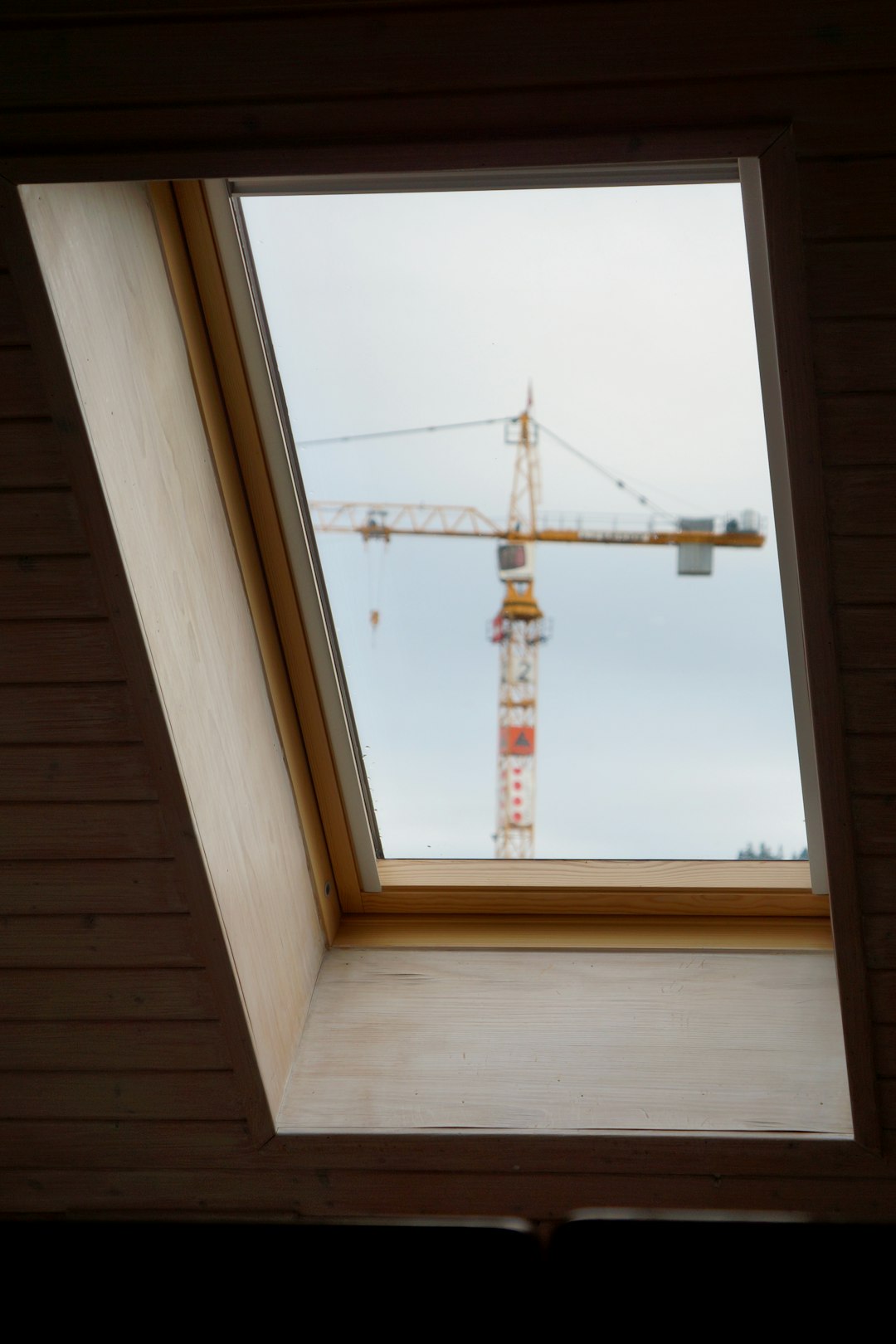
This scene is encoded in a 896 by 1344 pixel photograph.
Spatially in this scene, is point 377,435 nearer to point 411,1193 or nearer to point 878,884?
point 878,884

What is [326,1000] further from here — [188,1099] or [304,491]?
[304,491]

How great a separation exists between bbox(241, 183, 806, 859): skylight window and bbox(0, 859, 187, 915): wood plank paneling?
1.51 feet

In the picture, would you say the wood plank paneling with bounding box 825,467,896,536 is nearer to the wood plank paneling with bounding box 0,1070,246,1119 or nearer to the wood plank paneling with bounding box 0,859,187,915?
the wood plank paneling with bounding box 0,859,187,915

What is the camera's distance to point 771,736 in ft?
5.23

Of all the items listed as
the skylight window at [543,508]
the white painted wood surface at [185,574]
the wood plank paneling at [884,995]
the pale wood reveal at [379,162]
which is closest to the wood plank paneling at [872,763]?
A: the pale wood reveal at [379,162]

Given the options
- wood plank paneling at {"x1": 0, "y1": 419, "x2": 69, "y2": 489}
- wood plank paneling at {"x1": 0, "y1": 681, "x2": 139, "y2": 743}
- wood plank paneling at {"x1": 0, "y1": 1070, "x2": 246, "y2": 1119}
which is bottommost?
wood plank paneling at {"x1": 0, "y1": 1070, "x2": 246, "y2": 1119}

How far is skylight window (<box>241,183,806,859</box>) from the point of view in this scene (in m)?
1.24

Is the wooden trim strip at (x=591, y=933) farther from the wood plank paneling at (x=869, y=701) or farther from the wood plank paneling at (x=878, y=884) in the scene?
the wood plank paneling at (x=869, y=701)

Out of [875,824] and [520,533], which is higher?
[520,533]

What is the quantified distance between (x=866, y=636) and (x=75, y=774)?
2.99 feet

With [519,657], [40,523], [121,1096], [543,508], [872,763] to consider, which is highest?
[40,523]

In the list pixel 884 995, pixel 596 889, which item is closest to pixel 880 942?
pixel 884 995

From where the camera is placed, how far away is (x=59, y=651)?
1.09 meters

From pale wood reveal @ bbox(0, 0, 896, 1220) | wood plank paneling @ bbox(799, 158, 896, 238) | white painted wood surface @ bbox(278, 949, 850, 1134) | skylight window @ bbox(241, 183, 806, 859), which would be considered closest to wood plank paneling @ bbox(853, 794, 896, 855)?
pale wood reveal @ bbox(0, 0, 896, 1220)
